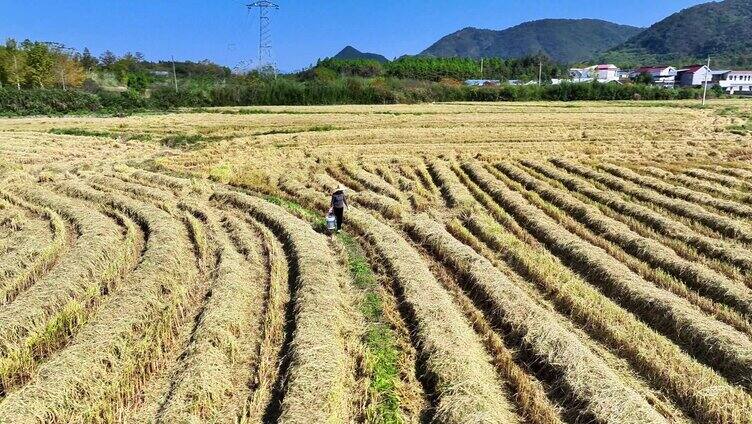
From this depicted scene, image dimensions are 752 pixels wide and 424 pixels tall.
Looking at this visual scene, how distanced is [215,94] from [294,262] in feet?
193

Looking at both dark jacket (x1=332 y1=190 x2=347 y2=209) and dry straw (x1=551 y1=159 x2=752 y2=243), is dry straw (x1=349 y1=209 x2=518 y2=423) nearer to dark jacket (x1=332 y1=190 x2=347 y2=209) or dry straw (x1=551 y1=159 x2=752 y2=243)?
dark jacket (x1=332 y1=190 x2=347 y2=209)

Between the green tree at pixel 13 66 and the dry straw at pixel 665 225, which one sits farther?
the green tree at pixel 13 66

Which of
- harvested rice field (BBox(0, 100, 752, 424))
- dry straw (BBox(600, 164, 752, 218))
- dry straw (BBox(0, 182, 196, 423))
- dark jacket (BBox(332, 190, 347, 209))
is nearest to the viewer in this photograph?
dry straw (BBox(0, 182, 196, 423))

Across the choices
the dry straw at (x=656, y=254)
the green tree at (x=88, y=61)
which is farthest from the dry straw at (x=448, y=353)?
the green tree at (x=88, y=61)

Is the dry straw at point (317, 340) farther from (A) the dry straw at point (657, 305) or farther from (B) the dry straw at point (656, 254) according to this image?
(B) the dry straw at point (656, 254)

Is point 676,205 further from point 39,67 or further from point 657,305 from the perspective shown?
point 39,67

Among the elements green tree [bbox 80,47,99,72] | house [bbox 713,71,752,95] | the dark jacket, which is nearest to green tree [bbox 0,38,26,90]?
green tree [bbox 80,47,99,72]

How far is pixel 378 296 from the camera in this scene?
1079cm

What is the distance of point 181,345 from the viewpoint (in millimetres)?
8883

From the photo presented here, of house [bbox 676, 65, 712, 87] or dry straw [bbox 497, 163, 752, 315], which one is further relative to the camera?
house [bbox 676, 65, 712, 87]

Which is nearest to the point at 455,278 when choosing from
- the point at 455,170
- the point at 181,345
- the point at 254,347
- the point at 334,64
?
the point at 254,347

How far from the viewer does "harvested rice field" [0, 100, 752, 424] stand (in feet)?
24.4

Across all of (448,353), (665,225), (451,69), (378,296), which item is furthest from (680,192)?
(451,69)

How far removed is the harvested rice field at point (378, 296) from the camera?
7.43m
